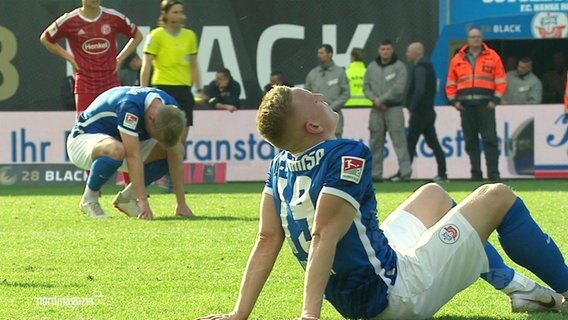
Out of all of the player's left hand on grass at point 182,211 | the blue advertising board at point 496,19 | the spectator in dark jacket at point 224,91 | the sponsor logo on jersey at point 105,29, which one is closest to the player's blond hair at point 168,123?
the player's left hand on grass at point 182,211

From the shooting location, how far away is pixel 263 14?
21391 millimetres

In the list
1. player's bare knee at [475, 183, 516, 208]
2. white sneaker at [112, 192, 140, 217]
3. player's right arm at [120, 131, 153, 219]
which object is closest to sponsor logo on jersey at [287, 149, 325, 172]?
player's bare knee at [475, 183, 516, 208]

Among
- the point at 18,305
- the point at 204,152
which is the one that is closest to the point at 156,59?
the point at 204,152

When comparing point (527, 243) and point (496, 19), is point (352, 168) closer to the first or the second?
point (527, 243)

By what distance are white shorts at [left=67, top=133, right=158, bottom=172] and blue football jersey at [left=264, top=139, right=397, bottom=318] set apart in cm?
624

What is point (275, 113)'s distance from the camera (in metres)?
5.32

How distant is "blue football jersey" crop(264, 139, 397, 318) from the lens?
5.36 meters

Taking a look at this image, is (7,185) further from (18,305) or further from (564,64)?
(18,305)

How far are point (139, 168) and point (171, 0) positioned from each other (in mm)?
3174

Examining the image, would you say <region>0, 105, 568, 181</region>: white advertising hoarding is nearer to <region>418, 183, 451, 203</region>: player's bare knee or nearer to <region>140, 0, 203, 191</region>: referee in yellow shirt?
<region>140, 0, 203, 191</region>: referee in yellow shirt

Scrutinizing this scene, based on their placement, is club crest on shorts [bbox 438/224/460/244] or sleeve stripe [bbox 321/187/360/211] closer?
sleeve stripe [bbox 321/187/360/211]

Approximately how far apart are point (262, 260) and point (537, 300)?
A: 126cm

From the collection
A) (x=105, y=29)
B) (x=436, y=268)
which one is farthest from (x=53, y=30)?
(x=436, y=268)

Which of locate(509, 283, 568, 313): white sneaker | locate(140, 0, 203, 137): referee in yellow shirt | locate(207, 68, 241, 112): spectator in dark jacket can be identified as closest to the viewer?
locate(509, 283, 568, 313): white sneaker
